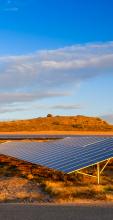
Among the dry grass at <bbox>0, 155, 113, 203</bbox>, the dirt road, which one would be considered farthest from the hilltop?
the dirt road

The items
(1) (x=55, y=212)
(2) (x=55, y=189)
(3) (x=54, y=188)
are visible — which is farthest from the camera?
(3) (x=54, y=188)

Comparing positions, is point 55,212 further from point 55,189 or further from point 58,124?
point 58,124

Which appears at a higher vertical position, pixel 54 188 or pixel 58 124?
pixel 58 124

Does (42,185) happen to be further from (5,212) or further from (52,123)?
(52,123)

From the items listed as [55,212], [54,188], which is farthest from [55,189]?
[55,212]

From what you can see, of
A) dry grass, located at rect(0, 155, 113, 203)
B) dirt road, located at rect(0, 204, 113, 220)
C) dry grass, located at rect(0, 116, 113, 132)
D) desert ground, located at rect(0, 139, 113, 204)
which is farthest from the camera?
dry grass, located at rect(0, 116, 113, 132)

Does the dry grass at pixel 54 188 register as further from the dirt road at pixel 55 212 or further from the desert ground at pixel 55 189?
the dirt road at pixel 55 212

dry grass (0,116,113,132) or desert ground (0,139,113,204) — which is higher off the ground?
dry grass (0,116,113,132)

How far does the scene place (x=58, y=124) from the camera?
129500 millimetres

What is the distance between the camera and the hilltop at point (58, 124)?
119875mm

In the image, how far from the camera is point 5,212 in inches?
518

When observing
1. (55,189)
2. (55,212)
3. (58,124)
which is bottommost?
(55,212)

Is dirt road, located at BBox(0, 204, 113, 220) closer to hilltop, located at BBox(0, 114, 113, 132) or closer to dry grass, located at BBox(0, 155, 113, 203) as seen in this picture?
dry grass, located at BBox(0, 155, 113, 203)

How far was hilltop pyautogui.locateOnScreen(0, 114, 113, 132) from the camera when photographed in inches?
4719
